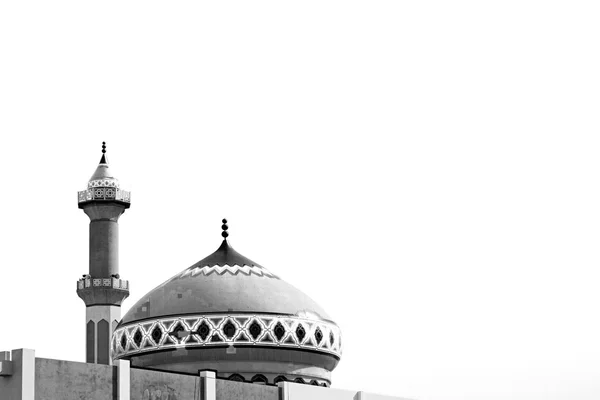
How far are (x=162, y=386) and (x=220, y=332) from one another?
18.1 feet

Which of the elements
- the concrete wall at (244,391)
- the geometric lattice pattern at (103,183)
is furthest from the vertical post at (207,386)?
the geometric lattice pattern at (103,183)

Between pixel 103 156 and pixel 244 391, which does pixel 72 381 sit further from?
pixel 103 156

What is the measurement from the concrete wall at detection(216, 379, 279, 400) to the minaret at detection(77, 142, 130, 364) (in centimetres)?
2212

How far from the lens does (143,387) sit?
69.6ft

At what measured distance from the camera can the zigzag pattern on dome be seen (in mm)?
27922

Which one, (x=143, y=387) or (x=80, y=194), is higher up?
(x=80, y=194)

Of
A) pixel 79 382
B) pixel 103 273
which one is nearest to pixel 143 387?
pixel 79 382

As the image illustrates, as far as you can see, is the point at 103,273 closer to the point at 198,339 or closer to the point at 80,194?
the point at 80,194

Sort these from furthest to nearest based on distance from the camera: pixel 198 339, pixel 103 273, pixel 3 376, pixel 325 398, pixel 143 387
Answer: pixel 103 273
pixel 198 339
pixel 325 398
pixel 143 387
pixel 3 376

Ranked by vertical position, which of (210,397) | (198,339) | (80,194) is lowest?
(210,397)

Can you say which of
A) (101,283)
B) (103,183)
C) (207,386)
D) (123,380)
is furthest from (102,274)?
(123,380)

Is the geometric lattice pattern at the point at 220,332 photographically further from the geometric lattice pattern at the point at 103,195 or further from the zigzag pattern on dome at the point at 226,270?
the geometric lattice pattern at the point at 103,195

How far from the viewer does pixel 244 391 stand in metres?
23.1

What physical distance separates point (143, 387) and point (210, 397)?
4.74 ft
